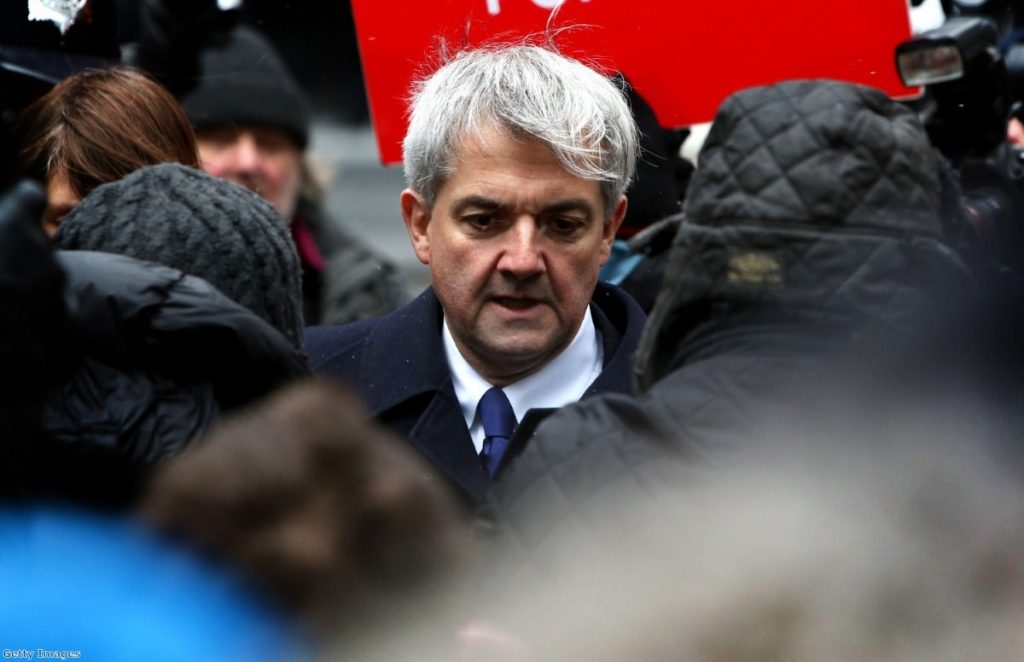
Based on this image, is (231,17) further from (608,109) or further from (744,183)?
(744,183)

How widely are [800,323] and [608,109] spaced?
1071 millimetres

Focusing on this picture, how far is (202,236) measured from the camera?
6.23 ft

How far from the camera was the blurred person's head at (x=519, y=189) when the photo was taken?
2.67 meters

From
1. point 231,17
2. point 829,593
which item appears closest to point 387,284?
point 231,17

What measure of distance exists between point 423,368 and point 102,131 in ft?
2.33

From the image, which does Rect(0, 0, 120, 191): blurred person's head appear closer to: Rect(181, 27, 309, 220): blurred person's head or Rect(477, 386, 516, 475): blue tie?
Rect(181, 27, 309, 220): blurred person's head

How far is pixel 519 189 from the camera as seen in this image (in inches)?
105

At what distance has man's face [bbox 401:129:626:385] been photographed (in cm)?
267

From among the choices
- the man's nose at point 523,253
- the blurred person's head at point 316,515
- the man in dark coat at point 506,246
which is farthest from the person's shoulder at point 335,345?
the blurred person's head at point 316,515

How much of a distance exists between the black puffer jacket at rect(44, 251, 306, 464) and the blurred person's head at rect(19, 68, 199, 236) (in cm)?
85

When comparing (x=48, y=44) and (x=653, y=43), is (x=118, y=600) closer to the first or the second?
(x=48, y=44)

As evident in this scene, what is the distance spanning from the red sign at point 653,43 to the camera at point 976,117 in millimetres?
85

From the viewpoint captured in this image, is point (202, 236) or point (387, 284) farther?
point (387, 284)

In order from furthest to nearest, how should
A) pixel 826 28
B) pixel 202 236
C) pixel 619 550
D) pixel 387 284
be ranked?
1. pixel 387 284
2. pixel 826 28
3. pixel 202 236
4. pixel 619 550
